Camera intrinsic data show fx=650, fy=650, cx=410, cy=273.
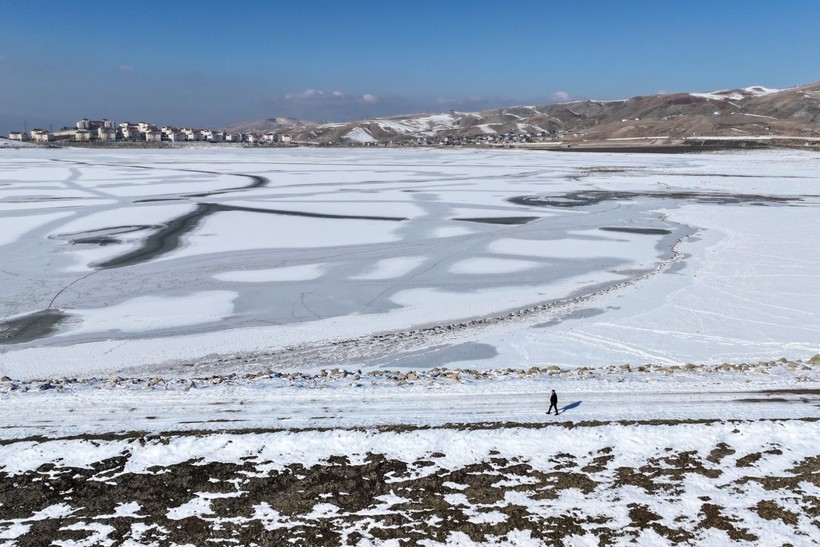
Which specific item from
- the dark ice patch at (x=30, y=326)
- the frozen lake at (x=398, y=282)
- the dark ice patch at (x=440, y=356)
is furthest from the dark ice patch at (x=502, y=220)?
the dark ice patch at (x=30, y=326)

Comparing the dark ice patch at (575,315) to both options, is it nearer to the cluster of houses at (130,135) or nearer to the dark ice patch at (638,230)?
the dark ice patch at (638,230)

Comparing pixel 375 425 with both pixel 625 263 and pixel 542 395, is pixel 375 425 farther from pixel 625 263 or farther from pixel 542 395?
pixel 625 263

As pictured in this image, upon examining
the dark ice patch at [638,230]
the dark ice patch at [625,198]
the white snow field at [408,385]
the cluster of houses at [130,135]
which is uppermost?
the cluster of houses at [130,135]

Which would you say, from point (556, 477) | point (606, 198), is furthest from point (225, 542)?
point (606, 198)

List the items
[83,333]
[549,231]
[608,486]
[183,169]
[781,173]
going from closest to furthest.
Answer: [608,486], [83,333], [549,231], [781,173], [183,169]

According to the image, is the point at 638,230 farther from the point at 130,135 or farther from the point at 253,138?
the point at 253,138

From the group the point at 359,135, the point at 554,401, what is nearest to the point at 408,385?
the point at 554,401
